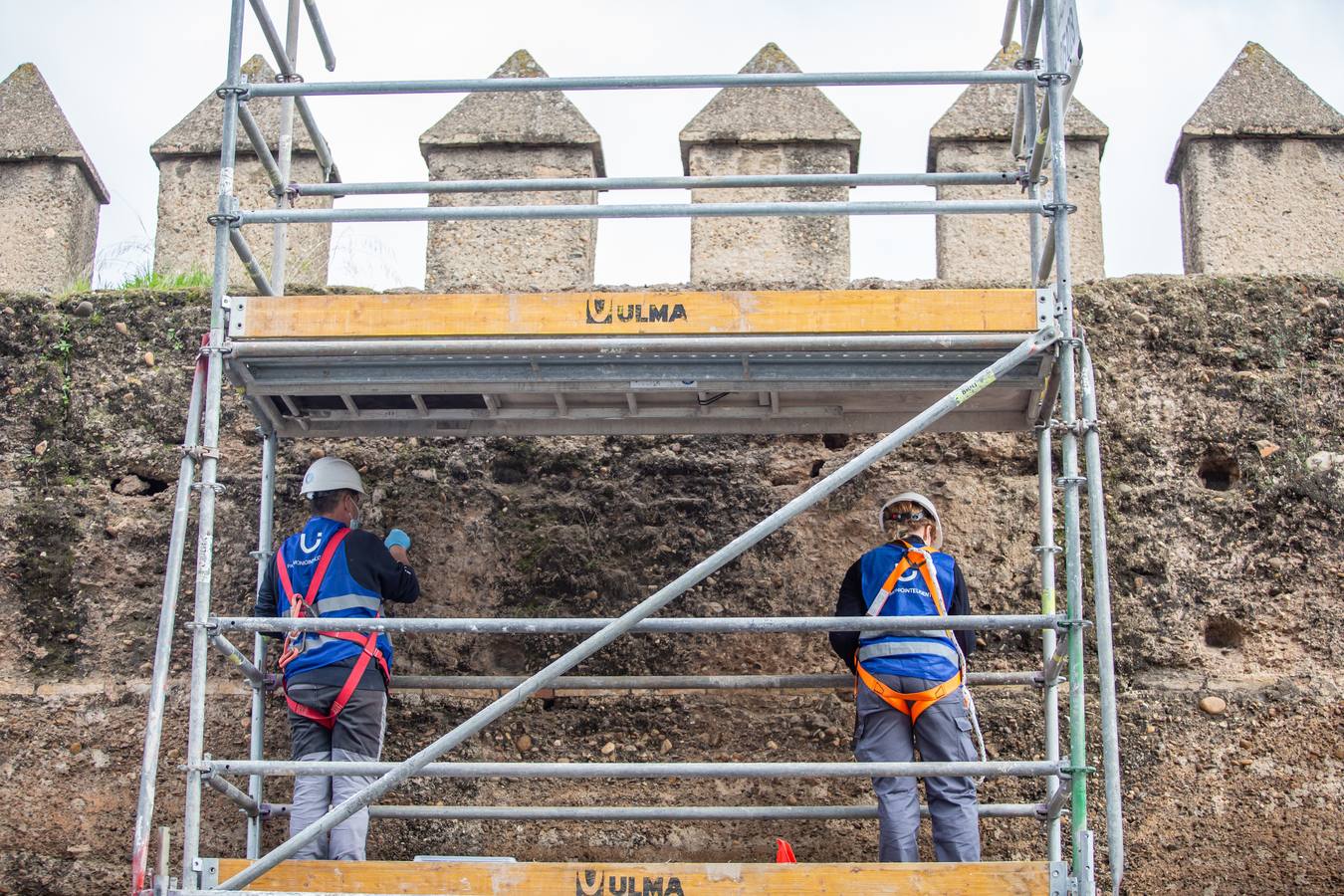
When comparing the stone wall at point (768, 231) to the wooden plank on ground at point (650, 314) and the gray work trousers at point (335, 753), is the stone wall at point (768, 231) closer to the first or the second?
the wooden plank on ground at point (650, 314)

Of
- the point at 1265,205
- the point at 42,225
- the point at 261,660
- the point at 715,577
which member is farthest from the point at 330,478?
the point at 1265,205

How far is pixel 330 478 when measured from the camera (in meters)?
5.94

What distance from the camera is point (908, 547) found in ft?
18.5

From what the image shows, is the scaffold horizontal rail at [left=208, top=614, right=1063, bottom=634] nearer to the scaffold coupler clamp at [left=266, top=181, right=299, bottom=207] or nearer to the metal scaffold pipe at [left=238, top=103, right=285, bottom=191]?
the metal scaffold pipe at [left=238, top=103, right=285, bottom=191]

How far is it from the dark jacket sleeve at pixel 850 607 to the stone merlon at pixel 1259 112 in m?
3.40

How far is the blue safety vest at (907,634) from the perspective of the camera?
212 inches

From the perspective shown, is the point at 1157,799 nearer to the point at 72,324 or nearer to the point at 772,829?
the point at 772,829

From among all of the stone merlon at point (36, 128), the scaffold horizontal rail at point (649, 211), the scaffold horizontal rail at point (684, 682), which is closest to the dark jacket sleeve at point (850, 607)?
the scaffold horizontal rail at point (684, 682)

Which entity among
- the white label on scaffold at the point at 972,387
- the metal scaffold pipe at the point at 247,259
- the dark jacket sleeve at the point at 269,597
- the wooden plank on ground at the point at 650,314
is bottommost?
the dark jacket sleeve at the point at 269,597

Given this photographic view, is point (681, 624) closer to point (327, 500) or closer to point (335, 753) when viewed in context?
point (335, 753)

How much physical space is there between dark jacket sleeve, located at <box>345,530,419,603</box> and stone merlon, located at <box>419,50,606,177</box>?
269 cm

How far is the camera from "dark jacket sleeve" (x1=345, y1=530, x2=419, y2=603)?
5.59 meters

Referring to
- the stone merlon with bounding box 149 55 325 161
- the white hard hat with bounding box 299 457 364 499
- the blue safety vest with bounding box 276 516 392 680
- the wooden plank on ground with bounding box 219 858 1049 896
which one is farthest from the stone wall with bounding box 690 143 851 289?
the wooden plank on ground with bounding box 219 858 1049 896

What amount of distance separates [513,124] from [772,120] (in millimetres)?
1212
